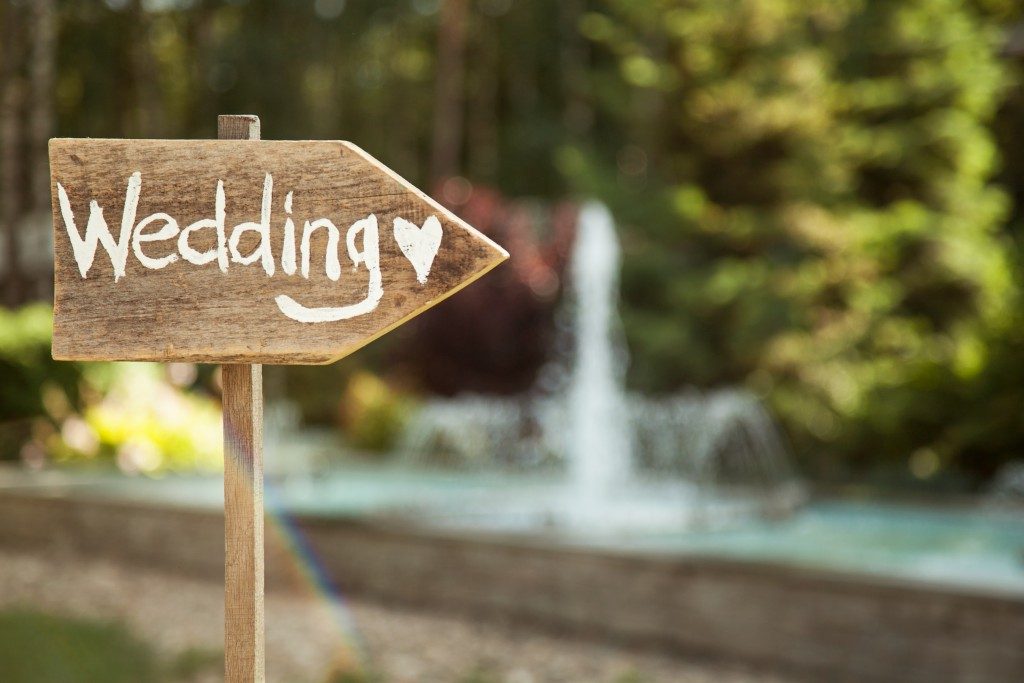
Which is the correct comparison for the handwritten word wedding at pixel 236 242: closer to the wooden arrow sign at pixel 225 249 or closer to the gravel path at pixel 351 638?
the wooden arrow sign at pixel 225 249

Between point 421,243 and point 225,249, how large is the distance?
332mm

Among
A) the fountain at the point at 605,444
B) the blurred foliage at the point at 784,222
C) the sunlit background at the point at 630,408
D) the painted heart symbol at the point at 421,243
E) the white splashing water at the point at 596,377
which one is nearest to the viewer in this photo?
the painted heart symbol at the point at 421,243

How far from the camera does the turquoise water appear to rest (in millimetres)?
5609

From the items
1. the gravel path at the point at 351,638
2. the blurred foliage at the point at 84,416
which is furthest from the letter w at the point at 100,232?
the blurred foliage at the point at 84,416

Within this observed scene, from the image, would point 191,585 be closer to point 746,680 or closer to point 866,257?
point 746,680

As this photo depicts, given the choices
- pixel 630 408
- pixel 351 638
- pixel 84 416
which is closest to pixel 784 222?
pixel 630 408

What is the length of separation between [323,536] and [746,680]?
244 cm

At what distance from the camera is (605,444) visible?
8508 millimetres

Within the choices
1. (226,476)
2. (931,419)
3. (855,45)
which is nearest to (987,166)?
(855,45)

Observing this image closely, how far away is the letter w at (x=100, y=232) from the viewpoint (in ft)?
6.33

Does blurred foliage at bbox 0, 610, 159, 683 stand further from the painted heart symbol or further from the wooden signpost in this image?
the painted heart symbol

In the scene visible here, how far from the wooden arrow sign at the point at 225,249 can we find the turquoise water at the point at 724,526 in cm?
320

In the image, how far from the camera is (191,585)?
6.29m

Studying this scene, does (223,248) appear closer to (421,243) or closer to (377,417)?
(421,243)
